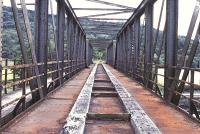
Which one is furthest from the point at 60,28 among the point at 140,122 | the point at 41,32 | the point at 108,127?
the point at 140,122

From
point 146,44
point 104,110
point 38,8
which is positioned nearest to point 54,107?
point 104,110

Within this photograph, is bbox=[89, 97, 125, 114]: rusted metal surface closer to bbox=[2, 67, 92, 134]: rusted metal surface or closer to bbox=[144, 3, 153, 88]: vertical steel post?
bbox=[2, 67, 92, 134]: rusted metal surface

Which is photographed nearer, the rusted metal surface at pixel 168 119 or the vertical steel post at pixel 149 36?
the rusted metal surface at pixel 168 119

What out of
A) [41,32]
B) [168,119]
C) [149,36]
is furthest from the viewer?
[149,36]

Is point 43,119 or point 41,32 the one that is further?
point 41,32

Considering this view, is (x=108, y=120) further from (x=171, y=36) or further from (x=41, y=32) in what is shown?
(x=41, y=32)

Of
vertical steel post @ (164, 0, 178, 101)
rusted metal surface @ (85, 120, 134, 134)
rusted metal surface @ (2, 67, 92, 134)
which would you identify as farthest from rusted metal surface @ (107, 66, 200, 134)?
rusted metal surface @ (2, 67, 92, 134)

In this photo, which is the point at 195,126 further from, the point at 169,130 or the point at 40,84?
the point at 40,84

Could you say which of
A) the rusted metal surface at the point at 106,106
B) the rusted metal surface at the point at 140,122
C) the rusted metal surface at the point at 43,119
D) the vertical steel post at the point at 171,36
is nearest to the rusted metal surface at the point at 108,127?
the rusted metal surface at the point at 140,122

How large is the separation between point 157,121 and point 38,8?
4745 millimetres

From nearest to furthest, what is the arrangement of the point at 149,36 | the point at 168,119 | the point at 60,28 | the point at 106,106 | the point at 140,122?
the point at 140,122 < the point at 168,119 < the point at 106,106 < the point at 149,36 < the point at 60,28

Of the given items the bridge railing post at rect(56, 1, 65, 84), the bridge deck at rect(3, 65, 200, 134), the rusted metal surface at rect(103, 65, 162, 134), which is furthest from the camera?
the bridge railing post at rect(56, 1, 65, 84)

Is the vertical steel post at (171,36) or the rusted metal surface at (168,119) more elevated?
the vertical steel post at (171,36)

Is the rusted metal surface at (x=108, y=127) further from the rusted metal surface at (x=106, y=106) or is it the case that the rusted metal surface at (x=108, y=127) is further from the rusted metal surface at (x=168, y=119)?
the rusted metal surface at (x=106, y=106)
